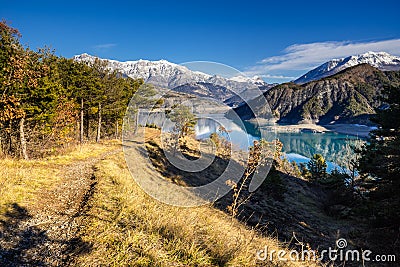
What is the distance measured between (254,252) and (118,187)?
599 cm

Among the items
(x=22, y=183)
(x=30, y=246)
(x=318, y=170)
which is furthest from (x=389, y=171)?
(x=318, y=170)

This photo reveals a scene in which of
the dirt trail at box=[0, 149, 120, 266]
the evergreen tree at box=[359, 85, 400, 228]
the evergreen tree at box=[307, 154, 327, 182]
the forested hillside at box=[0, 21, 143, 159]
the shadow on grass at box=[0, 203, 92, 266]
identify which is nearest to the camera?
the shadow on grass at box=[0, 203, 92, 266]

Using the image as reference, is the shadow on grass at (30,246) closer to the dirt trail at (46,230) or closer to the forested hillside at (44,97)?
the dirt trail at (46,230)

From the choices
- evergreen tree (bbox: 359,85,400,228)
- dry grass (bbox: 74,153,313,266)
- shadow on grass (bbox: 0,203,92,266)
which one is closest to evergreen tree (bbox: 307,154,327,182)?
evergreen tree (bbox: 359,85,400,228)

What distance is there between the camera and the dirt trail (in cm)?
454

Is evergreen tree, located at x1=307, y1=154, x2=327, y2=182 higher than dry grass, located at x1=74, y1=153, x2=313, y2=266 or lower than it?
lower

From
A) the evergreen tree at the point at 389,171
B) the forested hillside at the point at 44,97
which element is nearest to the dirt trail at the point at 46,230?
the forested hillside at the point at 44,97

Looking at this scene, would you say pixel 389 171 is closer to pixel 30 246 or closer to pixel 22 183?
pixel 30 246

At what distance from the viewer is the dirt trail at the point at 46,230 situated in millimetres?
4535

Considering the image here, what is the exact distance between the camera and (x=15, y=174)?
10023 millimetres

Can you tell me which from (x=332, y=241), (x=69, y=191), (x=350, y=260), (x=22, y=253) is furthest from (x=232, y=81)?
(x=332, y=241)

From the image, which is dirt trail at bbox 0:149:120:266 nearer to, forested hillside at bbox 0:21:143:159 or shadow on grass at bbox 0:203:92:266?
shadow on grass at bbox 0:203:92:266

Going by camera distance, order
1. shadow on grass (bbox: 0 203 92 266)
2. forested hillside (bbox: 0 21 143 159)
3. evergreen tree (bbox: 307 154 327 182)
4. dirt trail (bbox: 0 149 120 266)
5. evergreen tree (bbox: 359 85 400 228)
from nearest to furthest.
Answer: shadow on grass (bbox: 0 203 92 266) → dirt trail (bbox: 0 149 120 266) → evergreen tree (bbox: 359 85 400 228) → forested hillside (bbox: 0 21 143 159) → evergreen tree (bbox: 307 154 327 182)

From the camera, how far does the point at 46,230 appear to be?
570 cm
